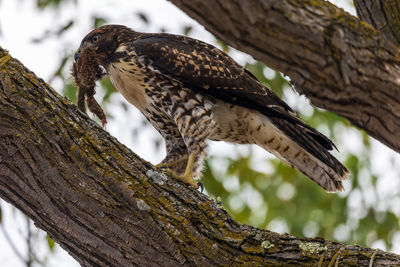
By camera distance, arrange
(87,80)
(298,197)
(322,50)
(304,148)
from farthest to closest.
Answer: (298,197) < (87,80) < (304,148) < (322,50)

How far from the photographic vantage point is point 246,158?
668cm

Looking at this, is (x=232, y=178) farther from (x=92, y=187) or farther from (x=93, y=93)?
(x=92, y=187)

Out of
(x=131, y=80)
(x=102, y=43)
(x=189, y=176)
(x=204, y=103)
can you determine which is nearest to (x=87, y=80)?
(x=102, y=43)

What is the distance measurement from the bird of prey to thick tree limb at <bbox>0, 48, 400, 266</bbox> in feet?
2.73

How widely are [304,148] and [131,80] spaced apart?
1258 mm

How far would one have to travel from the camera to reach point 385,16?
3.09 m

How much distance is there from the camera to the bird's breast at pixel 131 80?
13.5 feet

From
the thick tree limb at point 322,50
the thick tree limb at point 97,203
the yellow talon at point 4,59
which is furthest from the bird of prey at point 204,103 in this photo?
the thick tree limb at point 322,50

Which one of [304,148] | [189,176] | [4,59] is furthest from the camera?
[304,148]

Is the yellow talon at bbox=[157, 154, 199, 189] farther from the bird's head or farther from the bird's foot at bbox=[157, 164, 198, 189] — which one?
the bird's head

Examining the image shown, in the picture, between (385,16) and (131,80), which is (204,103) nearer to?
(131,80)

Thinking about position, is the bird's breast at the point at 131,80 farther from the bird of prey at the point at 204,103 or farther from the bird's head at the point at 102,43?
the bird's head at the point at 102,43

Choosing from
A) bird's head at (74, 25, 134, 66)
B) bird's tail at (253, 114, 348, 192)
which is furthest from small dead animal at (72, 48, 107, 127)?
bird's tail at (253, 114, 348, 192)

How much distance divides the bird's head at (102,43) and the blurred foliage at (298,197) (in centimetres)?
141
